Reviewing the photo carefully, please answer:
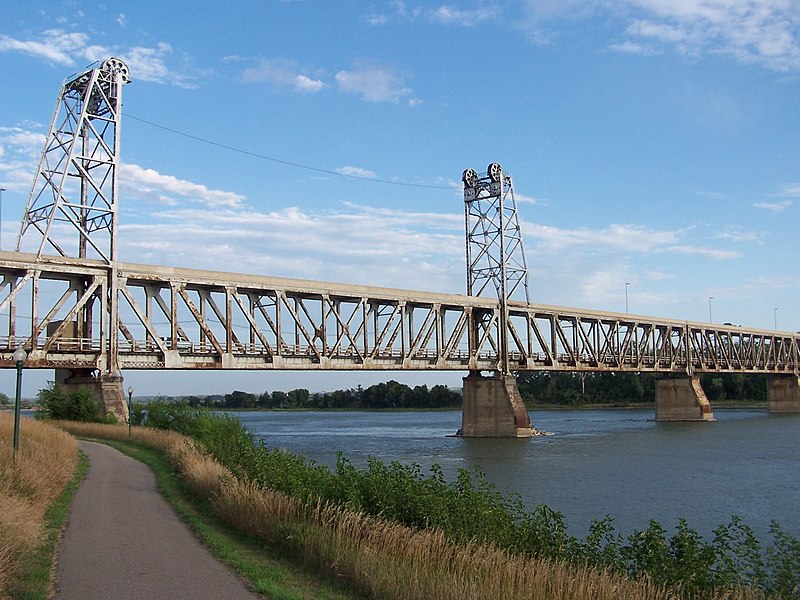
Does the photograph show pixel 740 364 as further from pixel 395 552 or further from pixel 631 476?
pixel 395 552

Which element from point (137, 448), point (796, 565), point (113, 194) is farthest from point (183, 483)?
point (113, 194)

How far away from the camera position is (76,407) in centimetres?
4738

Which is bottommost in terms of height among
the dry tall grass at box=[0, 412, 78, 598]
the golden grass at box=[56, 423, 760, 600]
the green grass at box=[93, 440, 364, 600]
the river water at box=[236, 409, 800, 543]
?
the river water at box=[236, 409, 800, 543]

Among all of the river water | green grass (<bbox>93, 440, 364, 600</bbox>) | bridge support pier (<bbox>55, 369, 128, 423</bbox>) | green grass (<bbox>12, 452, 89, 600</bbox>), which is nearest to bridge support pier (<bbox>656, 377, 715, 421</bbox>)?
the river water

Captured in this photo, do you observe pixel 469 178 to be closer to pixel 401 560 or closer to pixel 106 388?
pixel 106 388

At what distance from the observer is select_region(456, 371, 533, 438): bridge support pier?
76812 millimetres

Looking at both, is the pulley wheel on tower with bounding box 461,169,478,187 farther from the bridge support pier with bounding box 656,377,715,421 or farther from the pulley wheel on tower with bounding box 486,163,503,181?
the bridge support pier with bounding box 656,377,715,421

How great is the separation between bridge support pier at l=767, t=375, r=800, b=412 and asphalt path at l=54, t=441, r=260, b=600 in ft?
448

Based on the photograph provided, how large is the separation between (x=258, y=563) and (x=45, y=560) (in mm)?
3556

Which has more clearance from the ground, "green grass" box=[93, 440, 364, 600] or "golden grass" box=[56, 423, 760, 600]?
"golden grass" box=[56, 423, 760, 600]

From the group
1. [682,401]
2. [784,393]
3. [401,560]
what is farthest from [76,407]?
[784,393]

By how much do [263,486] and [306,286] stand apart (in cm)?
4242

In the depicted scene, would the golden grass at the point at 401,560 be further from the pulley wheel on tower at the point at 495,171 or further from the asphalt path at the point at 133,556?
the pulley wheel on tower at the point at 495,171

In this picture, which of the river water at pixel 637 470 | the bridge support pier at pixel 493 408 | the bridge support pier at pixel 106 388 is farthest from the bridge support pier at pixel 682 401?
the bridge support pier at pixel 106 388
